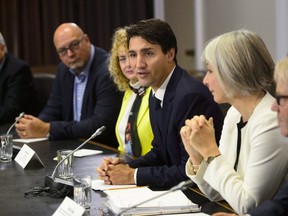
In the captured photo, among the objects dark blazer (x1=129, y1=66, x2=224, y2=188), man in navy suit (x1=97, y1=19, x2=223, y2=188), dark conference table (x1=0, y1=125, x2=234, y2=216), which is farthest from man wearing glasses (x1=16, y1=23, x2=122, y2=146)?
dark blazer (x1=129, y1=66, x2=224, y2=188)

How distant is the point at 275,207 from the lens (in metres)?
1.79

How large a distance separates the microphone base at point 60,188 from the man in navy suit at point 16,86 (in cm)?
255

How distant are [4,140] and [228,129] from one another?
1306 millimetres

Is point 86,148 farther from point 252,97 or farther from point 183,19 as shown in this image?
point 183,19

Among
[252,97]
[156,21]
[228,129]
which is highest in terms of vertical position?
[156,21]

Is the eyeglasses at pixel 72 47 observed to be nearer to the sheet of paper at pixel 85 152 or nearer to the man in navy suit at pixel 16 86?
the man in navy suit at pixel 16 86

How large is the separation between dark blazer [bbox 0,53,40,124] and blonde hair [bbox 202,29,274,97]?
116 inches

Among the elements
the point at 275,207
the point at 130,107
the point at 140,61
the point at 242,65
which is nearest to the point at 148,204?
the point at 275,207

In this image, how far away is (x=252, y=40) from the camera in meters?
2.05

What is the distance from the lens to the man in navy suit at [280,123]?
172 cm

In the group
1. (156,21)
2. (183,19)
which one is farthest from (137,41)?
(183,19)

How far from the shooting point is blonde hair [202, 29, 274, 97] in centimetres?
202

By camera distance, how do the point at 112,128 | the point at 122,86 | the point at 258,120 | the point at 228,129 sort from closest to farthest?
1. the point at 258,120
2. the point at 228,129
3. the point at 122,86
4. the point at 112,128

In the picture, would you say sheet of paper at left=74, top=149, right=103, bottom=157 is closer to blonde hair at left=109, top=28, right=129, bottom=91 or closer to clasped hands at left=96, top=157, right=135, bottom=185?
blonde hair at left=109, top=28, right=129, bottom=91
